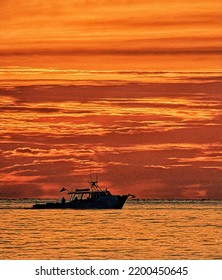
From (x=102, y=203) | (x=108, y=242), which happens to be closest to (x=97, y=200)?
(x=102, y=203)

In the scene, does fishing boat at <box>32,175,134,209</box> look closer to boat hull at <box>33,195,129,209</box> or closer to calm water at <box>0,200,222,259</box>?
boat hull at <box>33,195,129,209</box>

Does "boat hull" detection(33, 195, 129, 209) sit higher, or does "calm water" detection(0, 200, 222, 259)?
"boat hull" detection(33, 195, 129, 209)

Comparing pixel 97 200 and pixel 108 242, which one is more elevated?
pixel 97 200

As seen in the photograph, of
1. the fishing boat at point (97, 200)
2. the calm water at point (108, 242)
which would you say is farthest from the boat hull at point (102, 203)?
the calm water at point (108, 242)

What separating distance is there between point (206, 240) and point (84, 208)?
53.2 meters

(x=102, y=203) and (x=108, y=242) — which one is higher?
(x=102, y=203)

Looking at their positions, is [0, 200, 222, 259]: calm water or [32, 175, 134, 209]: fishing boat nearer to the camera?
[0, 200, 222, 259]: calm water

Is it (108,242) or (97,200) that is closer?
(108,242)

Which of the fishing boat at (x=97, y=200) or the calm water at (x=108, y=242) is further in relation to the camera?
the fishing boat at (x=97, y=200)

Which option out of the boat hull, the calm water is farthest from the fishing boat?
the calm water

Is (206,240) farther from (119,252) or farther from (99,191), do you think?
(99,191)

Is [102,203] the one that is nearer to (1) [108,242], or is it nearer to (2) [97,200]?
(2) [97,200]

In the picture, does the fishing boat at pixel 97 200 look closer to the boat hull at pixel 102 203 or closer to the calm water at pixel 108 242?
the boat hull at pixel 102 203
